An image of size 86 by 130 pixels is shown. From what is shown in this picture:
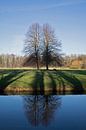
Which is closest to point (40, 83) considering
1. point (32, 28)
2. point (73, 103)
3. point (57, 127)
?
point (73, 103)

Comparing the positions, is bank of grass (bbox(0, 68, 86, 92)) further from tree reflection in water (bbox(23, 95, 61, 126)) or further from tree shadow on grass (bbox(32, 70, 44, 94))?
tree reflection in water (bbox(23, 95, 61, 126))

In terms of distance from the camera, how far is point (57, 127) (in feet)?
68.5

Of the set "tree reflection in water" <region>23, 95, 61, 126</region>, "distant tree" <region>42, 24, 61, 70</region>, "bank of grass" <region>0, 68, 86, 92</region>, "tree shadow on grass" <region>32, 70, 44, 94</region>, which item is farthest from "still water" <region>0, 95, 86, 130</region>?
"distant tree" <region>42, 24, 61, 70</region>

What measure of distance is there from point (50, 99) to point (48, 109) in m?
7.35

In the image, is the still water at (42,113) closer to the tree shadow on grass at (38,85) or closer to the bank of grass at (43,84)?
the tree shadow on grass at (38,85)

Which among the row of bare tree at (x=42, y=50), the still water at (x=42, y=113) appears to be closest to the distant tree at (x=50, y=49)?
the row of bare tree at (x=42, y=50)

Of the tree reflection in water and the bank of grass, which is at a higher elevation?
the bank of grass

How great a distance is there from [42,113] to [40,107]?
3583 millimetres

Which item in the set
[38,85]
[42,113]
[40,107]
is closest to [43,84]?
[38,85]

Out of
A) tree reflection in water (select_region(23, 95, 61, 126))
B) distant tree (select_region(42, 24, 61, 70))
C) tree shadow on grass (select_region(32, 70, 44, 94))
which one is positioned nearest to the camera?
tree reflection in water (select_region(23, 95, 61, 126))

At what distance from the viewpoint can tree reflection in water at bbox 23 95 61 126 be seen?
23.5 metres

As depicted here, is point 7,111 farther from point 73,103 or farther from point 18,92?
point 18,92

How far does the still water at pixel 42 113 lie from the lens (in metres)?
21.4

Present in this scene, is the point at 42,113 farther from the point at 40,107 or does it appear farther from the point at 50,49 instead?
the point at 50,49
